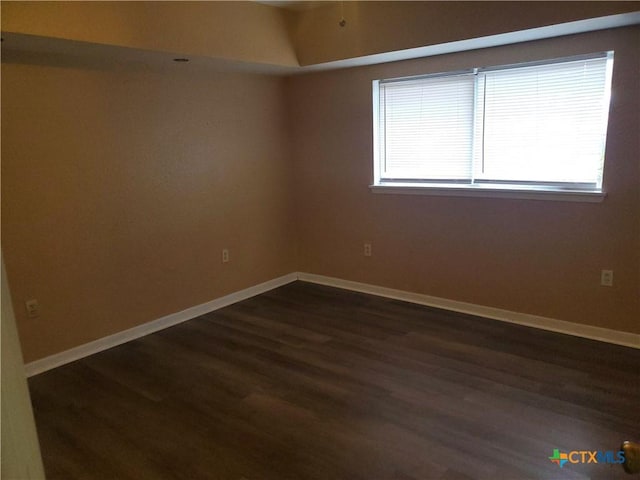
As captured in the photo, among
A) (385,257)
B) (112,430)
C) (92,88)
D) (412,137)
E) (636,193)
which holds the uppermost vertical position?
(92,88)

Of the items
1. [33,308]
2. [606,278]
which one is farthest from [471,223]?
[33,308]

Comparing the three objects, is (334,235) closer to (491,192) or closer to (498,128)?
(491,192)

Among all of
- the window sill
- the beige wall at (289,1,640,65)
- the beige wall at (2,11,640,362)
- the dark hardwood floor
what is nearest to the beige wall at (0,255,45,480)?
the dark hardwood floor

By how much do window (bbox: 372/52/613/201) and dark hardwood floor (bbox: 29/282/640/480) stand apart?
114 cm

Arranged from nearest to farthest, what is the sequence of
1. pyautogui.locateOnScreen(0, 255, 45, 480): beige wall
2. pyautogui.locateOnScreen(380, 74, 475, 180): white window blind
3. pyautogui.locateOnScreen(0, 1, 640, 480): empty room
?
1. pyautogui.locateOnScreen(0, 255, 45, 480): beige wall
2. pyautogui.locateOnScreen(0, 1, 640, 480): empty room
3. pyautogui.locateOnScreen(380, 74, 475, 180): white window blind

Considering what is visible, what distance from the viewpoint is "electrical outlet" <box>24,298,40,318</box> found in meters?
2.98

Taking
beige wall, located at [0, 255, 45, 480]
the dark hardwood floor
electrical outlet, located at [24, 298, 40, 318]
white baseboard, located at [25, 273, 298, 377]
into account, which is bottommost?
the dark hardwood floor

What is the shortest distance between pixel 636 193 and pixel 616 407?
1365 mm

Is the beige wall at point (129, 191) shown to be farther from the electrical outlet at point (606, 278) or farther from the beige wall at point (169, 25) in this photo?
the electrical outlet at point (606, 278)

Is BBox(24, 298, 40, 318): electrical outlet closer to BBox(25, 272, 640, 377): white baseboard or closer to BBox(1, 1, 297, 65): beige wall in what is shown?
BBox(25, 272, 640, 377): white baseboard

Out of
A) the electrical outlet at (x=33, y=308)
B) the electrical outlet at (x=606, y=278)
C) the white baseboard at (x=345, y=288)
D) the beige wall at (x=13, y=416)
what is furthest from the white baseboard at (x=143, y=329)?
the electrical outlet at (x=606, y=278)

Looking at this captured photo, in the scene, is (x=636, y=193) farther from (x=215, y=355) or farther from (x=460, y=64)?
(x=215, y=355)

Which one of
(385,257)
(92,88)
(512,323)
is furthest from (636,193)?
(92,88)

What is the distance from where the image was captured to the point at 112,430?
241 cm
